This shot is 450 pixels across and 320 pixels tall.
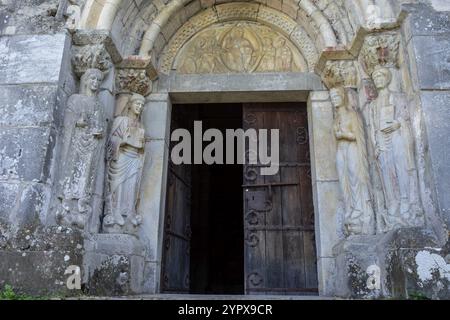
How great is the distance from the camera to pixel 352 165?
3.94 m

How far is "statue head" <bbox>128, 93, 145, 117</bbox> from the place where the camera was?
171 inches

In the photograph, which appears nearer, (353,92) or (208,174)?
(353,92)

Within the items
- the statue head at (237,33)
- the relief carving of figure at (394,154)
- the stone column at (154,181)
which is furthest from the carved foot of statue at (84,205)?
the statue head at (237,33)

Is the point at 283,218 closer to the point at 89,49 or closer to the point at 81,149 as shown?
the point at 81,149

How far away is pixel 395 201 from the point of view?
352 cm

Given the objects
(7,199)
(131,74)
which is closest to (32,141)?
(7,199)

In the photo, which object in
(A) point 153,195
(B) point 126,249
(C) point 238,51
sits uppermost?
(C) point 238,51

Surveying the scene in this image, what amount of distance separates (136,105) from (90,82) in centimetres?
59

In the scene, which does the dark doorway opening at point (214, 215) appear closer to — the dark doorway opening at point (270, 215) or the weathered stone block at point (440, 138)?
→ the dark doorway opening at point (270, 215)

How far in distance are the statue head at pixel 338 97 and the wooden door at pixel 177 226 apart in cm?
188

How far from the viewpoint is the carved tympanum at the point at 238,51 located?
4.94 meters
